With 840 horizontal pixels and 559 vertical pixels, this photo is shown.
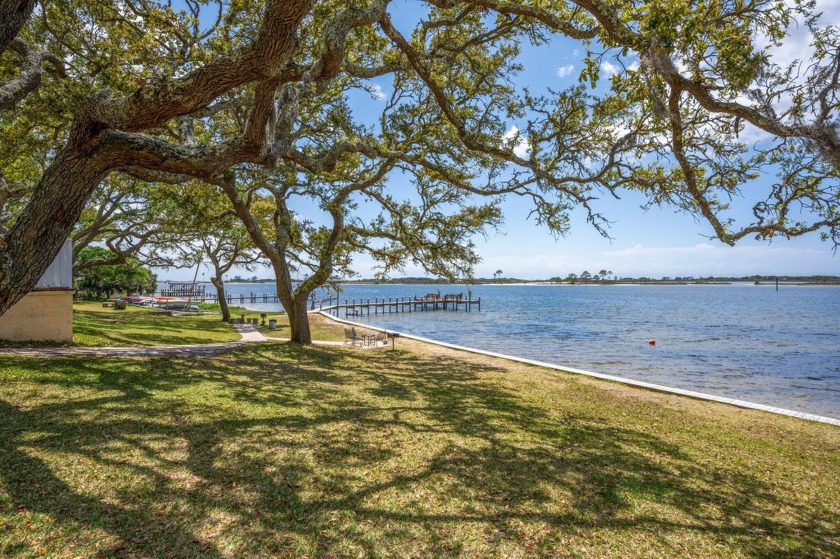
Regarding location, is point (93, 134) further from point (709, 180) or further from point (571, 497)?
point (709, 180)

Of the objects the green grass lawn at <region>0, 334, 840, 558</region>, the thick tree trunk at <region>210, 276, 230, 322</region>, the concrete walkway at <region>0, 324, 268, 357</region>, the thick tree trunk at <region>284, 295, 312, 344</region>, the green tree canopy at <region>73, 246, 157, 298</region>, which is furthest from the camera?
the green tree canopy at <region>73, 246, 157, 298</region>

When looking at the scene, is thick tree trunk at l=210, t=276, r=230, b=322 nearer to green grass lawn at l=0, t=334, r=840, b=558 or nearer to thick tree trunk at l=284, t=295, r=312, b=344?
thick tree trunk at l=284, t=295, r=312, b=344

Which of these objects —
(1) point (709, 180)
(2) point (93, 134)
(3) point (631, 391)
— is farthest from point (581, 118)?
(2) point (93, 134)

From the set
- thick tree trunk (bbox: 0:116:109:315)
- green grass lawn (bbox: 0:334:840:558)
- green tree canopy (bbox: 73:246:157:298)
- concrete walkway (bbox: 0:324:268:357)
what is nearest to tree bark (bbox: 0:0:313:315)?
thick tree trunk (bbox: 0:116:109:315)

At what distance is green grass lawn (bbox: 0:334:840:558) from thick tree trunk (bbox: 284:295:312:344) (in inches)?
271

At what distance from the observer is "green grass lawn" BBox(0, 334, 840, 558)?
11.3 ft

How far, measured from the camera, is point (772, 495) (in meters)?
4.97

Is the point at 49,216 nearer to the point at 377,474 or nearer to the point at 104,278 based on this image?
the point at 377,474

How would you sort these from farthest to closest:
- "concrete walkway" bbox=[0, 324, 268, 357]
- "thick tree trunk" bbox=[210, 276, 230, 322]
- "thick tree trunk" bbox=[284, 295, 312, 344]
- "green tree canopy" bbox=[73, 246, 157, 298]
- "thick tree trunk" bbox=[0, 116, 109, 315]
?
"green tree canopy" bbox=[73, 246, 157, 298], "thick tree trunk" bbox=[210, 276, 230, 322], "thick tree trunk" bbox=[284, 295, 312, 344], "concrete walkway" bbox=[0, 324, 268, 357], "thick tree trunk" bbox=[0, 116, 109, 315]

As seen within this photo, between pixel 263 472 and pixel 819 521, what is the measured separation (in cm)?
579

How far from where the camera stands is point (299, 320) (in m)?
15.7

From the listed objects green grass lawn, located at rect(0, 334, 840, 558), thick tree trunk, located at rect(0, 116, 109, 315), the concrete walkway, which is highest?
thick tree trunk, located at rect(0, 116, 109, 315)

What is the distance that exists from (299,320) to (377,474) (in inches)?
462

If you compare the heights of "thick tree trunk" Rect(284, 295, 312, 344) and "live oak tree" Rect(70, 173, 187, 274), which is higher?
"live oak tree" Rect(70, 173, 187, 274)
